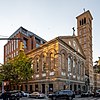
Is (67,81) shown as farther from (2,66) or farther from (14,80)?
(2,66)

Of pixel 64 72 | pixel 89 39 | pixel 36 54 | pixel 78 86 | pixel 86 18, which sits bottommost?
pixel 78 86

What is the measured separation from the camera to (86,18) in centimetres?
9400

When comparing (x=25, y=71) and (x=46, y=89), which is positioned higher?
(x=25, y=71)

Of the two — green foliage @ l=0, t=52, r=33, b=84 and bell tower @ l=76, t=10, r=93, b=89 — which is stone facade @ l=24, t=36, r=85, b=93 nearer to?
green foliage @ l=0, t=52, r=33, b=84

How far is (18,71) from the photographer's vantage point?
50625mm

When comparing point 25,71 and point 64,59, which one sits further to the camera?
point 64,59

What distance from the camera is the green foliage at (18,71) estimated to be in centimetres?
5112

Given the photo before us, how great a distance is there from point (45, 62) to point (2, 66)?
1044 cm

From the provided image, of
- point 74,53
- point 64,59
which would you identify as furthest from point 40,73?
point 74,53

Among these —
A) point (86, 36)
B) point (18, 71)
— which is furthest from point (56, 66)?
point (86, 36)

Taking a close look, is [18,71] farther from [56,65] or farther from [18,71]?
[56,65]

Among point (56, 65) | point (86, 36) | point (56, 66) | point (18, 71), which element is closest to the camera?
point (18, 71)

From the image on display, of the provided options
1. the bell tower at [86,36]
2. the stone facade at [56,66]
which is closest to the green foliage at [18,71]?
the stone facade at [56,66]

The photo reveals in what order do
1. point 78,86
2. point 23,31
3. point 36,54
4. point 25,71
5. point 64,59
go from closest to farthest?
point 25,71 < point 64,59 < point 36,54 < point 78,86 < point 23,31
